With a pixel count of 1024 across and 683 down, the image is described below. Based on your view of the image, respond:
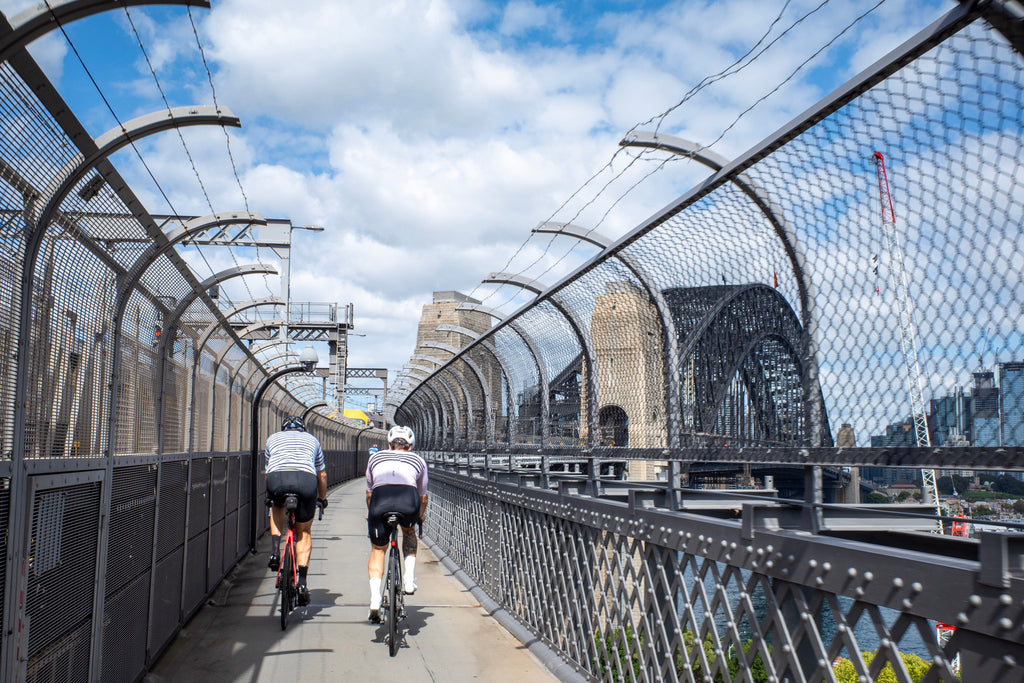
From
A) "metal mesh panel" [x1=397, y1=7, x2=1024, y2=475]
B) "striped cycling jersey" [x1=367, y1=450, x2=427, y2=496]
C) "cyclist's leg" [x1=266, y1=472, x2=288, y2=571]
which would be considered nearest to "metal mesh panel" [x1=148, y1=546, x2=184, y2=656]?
"cyclist's leg" [x1=266, y1=472, x2=288, y2=571]

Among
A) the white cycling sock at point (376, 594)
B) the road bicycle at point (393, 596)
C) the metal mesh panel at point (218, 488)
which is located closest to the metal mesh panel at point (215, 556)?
the metal mesh panel at point (218, 488)

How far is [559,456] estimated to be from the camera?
7.73 metres

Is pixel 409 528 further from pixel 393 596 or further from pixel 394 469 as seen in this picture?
pixel 393 596

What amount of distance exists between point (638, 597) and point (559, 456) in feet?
10.6

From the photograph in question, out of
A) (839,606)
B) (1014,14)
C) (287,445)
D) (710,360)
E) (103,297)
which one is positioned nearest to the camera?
(1014,14)

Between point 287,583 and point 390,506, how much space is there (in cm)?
106

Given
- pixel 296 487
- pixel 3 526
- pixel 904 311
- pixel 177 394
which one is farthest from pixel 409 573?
pixel 904 311

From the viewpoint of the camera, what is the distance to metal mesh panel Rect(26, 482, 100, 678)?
3512 mm

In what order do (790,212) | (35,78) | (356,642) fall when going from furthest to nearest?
(356,642) → (790,212) → (35,78)

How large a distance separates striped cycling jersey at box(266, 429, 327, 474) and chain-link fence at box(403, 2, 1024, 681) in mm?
2296

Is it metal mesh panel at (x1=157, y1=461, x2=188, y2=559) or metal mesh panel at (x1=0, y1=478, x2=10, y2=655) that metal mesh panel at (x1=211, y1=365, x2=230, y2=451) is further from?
metal mesh panel at (x1=0, y1=478, x2=10, y2=655)

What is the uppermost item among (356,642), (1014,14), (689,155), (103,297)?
(689,155)

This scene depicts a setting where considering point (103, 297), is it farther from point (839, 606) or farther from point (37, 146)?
point (839, 606)

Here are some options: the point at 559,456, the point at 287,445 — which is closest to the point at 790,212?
the point at 559,456
